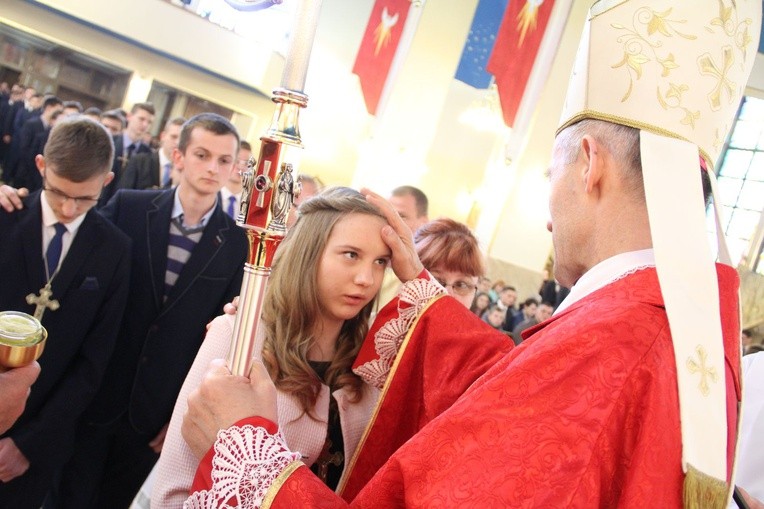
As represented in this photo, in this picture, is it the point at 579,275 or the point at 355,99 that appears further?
the point at 355,99

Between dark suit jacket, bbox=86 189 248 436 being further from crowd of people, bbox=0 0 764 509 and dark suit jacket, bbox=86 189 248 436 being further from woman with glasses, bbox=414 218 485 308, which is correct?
woman with glasses, bbox=414 218 485 308

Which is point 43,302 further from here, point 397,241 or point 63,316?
point 397,241

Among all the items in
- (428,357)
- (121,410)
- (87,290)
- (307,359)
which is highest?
(428,357)

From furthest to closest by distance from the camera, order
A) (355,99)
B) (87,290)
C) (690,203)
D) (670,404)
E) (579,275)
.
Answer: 1. (355,99)
2. (87,290)
3. (579,275)
4. (690,203)
5. (670,404)

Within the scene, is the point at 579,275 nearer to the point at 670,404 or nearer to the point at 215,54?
the point at 670,404

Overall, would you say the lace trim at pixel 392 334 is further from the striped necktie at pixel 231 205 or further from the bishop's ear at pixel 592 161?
the striped necktie at pixel 231 205

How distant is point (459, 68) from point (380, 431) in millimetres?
8934

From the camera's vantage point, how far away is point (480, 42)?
10008 mm

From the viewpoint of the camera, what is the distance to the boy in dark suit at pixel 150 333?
3.00 m

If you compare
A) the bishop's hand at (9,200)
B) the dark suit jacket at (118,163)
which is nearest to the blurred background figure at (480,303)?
the dark suit jacket at (118,163)

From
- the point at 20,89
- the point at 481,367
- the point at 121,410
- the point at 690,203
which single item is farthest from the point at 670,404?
the point at 20,89

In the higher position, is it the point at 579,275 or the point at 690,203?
the point at 690,203

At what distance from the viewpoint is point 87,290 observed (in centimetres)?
273

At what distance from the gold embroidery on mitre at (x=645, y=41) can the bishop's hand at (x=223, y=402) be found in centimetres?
96
